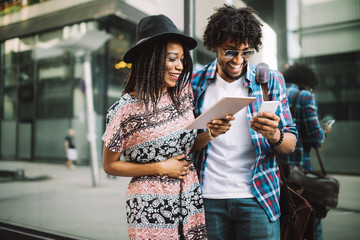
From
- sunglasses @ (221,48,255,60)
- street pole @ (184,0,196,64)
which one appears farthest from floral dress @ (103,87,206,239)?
street pole @ (184,0,196,64)

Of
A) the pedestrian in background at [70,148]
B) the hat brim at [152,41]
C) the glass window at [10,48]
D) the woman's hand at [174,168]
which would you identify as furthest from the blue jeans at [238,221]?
the pedestrian in background at [70,148]

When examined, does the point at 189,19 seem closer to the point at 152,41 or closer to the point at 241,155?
the point at 152,41

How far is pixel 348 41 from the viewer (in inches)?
170

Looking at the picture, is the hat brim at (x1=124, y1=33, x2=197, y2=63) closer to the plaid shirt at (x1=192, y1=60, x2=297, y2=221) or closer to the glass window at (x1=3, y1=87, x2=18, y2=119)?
the plaid shirt at (x1=192, y1=60, x2=297, y2=221)

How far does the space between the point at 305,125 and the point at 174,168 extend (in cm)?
153

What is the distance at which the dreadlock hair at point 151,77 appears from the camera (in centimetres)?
174

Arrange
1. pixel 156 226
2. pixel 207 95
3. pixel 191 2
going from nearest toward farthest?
1. pixel 156 226
2. pixel 207 95
3. pixel 191 2

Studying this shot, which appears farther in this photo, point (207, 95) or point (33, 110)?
point (33, 110)

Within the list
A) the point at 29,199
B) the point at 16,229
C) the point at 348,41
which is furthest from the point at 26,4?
the point at 348,41

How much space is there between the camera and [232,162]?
177 cm

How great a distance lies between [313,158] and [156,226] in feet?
11.0

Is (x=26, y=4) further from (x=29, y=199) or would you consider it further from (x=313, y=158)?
(x=313, y=158)

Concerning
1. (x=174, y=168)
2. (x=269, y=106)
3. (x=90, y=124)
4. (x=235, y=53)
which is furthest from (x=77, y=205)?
(x=269, y=106)

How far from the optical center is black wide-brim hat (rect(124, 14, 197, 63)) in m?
1.75
